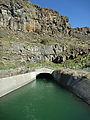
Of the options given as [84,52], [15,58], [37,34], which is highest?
[37,34]

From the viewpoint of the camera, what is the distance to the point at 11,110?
55.1 feet

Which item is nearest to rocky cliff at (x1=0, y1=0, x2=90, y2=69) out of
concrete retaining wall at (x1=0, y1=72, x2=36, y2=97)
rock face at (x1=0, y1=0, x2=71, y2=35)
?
rock face at (x1=0, y1=0, x2=71, y2=35)

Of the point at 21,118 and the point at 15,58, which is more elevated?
the point at 15,58

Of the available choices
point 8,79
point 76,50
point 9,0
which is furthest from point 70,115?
point 9,0

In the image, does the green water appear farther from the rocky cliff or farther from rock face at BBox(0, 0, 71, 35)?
rock face at BBox(0, 0, 71, 35)

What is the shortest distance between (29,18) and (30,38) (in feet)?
65.1

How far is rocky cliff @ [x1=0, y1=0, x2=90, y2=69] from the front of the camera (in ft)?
197

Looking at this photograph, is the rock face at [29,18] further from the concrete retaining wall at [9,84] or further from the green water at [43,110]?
the green water at [43,110]

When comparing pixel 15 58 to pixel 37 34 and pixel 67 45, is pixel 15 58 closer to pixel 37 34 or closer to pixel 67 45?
pixel 37 34

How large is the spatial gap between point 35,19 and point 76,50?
4938cm

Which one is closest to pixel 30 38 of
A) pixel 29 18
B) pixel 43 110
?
pixel 29 18

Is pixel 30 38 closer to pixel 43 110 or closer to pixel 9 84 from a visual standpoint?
pixel 9 84

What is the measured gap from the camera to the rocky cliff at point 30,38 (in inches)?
2365

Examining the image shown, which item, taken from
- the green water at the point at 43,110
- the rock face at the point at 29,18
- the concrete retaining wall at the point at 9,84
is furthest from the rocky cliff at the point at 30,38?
the green water at the point at 43,110
